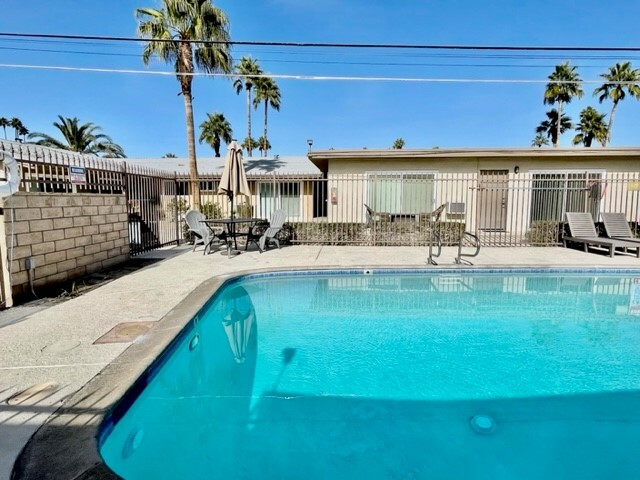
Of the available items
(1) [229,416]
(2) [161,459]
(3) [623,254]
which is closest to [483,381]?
(1) [229,416]

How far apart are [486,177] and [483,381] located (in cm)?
1043

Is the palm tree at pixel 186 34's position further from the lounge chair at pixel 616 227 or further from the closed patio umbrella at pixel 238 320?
the lounge chair at pixel 616 227

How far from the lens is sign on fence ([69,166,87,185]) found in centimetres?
592

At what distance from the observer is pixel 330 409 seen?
293 cm

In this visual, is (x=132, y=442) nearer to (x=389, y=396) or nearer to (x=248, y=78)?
(x=389, y=396)

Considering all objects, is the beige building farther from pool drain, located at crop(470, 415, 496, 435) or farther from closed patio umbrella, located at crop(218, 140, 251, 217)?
pool drain, located at crop(470, 415, 496, 435)

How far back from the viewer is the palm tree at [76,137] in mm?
26250

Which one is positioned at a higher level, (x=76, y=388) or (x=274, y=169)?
(x=274, y=169)

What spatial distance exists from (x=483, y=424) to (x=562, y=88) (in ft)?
104

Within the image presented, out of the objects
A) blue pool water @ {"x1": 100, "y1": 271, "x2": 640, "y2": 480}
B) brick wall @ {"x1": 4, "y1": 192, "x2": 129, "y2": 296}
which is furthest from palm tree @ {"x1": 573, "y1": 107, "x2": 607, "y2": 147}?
brick wall @ {"x1": 4, "y1": 192, "x2": 129, "y2": 296}

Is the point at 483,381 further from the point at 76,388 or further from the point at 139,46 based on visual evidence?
the point at 139,46

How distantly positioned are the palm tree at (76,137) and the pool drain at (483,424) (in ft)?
104

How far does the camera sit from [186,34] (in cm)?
1112

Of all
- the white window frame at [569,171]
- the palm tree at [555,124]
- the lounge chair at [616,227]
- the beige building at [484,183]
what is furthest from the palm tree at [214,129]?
the lounge chair at [616,227]
